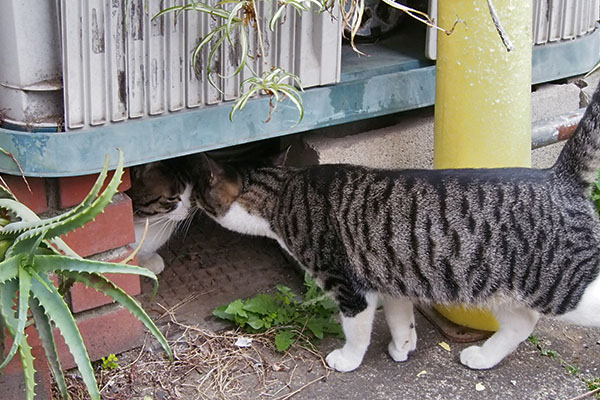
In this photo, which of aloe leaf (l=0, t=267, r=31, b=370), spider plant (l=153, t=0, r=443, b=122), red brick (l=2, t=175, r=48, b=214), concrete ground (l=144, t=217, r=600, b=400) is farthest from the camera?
concrete ground (l=144, t=217, r=600, b=400)

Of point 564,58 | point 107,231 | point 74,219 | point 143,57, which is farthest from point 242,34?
point 564,58

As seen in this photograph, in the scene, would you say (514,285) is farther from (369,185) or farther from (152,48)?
(152,48)

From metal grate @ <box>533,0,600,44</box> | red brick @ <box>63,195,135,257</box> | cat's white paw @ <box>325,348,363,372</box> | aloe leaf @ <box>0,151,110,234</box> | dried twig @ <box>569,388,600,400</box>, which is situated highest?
metal grate @ <box>533,0,600,44</box>

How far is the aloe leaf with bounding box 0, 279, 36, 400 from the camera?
2031 millimetres

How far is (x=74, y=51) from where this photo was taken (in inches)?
99.5

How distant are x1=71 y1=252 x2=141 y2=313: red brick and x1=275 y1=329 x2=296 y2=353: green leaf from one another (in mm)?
576

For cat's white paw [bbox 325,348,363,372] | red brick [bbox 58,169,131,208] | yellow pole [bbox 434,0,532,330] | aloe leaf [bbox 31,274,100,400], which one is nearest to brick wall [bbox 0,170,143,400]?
red brick [bbox 58,169,131,208]

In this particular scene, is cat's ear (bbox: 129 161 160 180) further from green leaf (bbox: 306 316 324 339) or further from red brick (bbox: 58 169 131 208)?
green leaf (bbox: 306 316 324 339)

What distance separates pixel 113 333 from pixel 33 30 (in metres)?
1.16

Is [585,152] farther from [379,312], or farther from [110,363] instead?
[110,363]

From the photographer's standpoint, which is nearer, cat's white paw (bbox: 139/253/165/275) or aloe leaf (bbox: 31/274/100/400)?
aloe leaf (bbox: 31/274/100/400)

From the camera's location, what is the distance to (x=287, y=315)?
3.30 m

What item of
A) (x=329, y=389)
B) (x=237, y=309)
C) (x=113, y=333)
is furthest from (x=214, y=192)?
(x=329, y=389)

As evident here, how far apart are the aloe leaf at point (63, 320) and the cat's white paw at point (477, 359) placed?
5.02 ft
